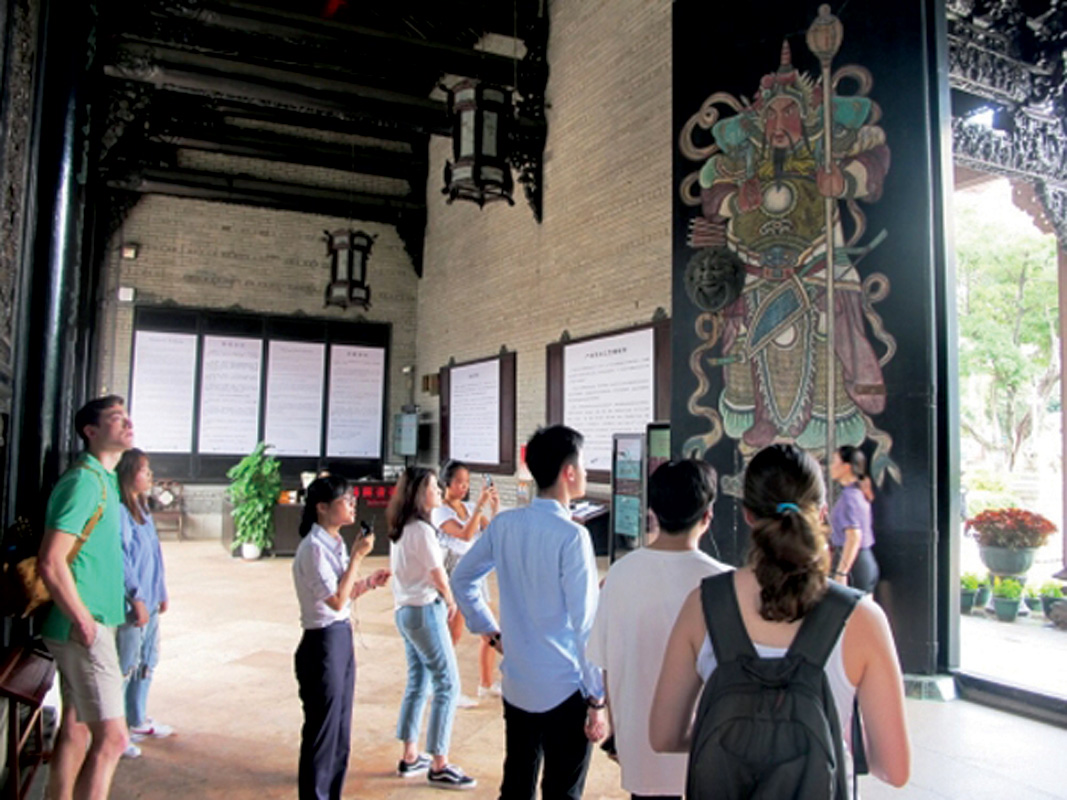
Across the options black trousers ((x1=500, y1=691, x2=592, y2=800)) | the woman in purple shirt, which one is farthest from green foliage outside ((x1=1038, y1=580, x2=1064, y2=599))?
black trousers ((x1=500, y1=691, x2=592, y2=800))

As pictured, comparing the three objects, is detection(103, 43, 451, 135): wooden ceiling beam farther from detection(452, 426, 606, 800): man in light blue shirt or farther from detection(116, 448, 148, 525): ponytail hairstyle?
detection(452, 426, 606, 800): man in light blue shirt

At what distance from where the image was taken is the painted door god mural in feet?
14.6

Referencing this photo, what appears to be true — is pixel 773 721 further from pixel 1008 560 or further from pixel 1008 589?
pixel 1008 560

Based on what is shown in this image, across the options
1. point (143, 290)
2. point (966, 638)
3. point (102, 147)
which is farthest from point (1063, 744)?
point (143, 290)

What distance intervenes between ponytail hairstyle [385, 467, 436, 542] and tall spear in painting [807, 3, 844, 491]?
8.16 feet

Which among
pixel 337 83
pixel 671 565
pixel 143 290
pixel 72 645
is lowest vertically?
pixel 72 645

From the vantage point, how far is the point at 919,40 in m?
4.29

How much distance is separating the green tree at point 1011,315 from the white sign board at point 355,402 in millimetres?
12296

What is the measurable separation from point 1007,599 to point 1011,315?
12.6 metres

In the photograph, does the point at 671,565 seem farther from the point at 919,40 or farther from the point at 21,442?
the point at 919,40

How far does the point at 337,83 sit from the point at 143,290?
4.77 metres

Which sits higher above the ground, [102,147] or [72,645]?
[102,147]

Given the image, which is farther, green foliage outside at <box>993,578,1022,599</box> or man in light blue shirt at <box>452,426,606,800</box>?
green foliage outside at <box>993,578,1022,599</box>

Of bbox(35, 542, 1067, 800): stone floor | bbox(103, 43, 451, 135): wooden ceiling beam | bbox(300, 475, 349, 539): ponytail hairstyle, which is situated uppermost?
bbox(103, 43, 451, 135): wooden ceiling beam
